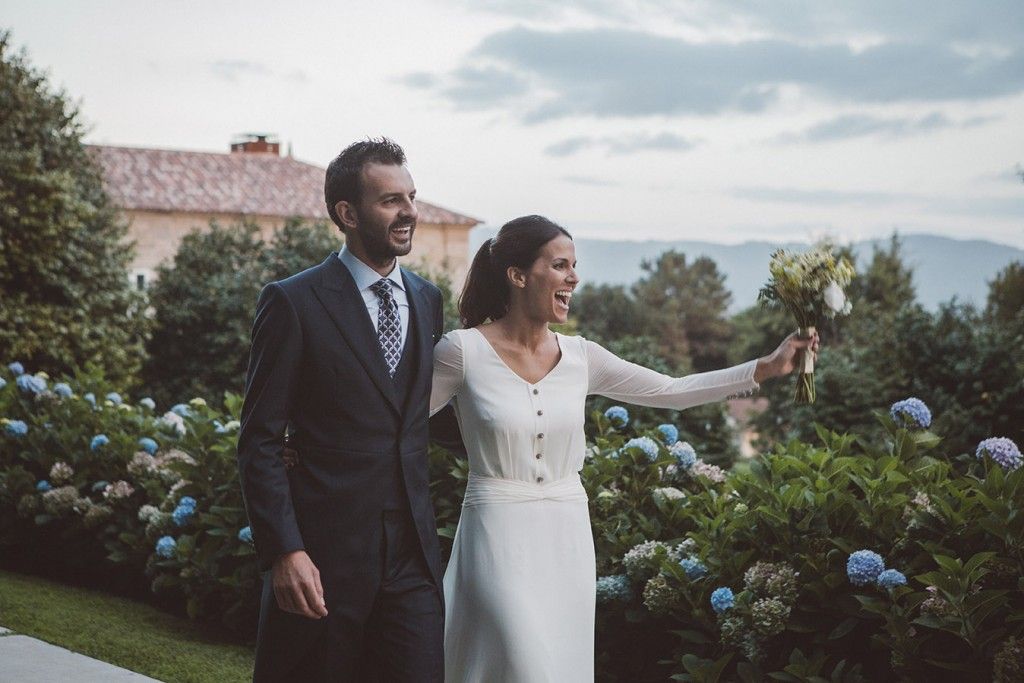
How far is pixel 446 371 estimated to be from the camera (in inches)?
142

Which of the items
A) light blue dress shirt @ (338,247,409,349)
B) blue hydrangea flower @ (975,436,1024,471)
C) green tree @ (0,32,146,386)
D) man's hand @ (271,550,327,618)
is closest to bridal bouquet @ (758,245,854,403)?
blue hydrangea flower @ (975,436,1024,471)

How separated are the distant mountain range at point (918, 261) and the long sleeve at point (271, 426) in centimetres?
95

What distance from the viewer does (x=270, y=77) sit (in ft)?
200

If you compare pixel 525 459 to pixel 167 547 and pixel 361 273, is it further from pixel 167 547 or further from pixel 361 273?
pixel 167 547

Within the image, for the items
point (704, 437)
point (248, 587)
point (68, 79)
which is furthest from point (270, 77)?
point (248, 587)

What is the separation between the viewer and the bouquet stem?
11.3ft

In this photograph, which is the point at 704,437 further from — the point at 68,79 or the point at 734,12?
the point at 734,12

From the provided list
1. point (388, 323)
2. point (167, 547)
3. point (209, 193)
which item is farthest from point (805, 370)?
point (209, 193)

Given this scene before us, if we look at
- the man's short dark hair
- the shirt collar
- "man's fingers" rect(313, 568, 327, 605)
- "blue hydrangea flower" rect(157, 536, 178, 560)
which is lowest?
"blue hydrangea flower" rect(157, 536, 178, 560)

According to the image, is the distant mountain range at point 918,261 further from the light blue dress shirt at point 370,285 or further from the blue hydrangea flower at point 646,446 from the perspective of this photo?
the blue hydrangea flower at point 646,446

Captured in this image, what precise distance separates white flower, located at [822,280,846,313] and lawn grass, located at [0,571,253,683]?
3278 millimetres

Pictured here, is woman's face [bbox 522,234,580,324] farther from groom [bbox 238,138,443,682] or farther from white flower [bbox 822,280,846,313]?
white flower [bbox 822,280,846,313]

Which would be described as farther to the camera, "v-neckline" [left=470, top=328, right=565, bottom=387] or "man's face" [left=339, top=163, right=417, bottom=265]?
"v-neckline" [left=470, top=328, right=565, bottom=387]

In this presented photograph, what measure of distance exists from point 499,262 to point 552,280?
207 mm
